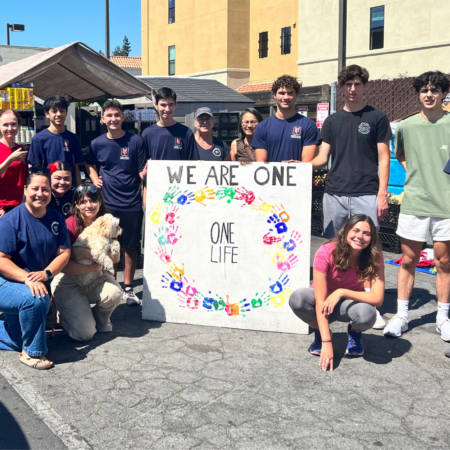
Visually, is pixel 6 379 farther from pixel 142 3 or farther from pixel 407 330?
pixel 142 3

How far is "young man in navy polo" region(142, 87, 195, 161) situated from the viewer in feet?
18.5

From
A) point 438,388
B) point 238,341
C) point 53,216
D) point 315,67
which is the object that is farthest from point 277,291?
point 315,67

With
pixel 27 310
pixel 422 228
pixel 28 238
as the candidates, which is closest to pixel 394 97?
pixel 422 228

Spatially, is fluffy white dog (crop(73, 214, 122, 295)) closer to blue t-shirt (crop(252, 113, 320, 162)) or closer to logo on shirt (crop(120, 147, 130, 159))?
logo on shirt (crop(120, 147, 130, 159))

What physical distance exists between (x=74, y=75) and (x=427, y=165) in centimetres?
759

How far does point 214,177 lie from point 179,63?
33126 mm

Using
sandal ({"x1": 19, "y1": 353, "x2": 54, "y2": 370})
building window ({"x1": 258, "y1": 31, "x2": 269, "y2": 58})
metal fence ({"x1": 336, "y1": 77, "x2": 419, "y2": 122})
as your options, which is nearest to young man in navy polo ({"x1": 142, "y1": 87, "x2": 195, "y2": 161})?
sandal ({"x1": 19, "y1": 353, "x2": 54, "y2": 370})

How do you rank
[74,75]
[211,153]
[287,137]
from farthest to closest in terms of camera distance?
[74,75] → [211,153] → [287,137]

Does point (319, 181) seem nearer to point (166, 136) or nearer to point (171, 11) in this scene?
point (166, 136)

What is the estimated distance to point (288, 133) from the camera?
5188 millimetres

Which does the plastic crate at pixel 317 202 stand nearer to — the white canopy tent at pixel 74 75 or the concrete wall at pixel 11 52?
the white canopy tent at pixel 74 75

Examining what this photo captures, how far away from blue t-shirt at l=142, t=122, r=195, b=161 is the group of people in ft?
0.03

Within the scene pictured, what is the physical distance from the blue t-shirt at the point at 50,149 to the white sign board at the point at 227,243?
105cm

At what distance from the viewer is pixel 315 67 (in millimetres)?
26578
